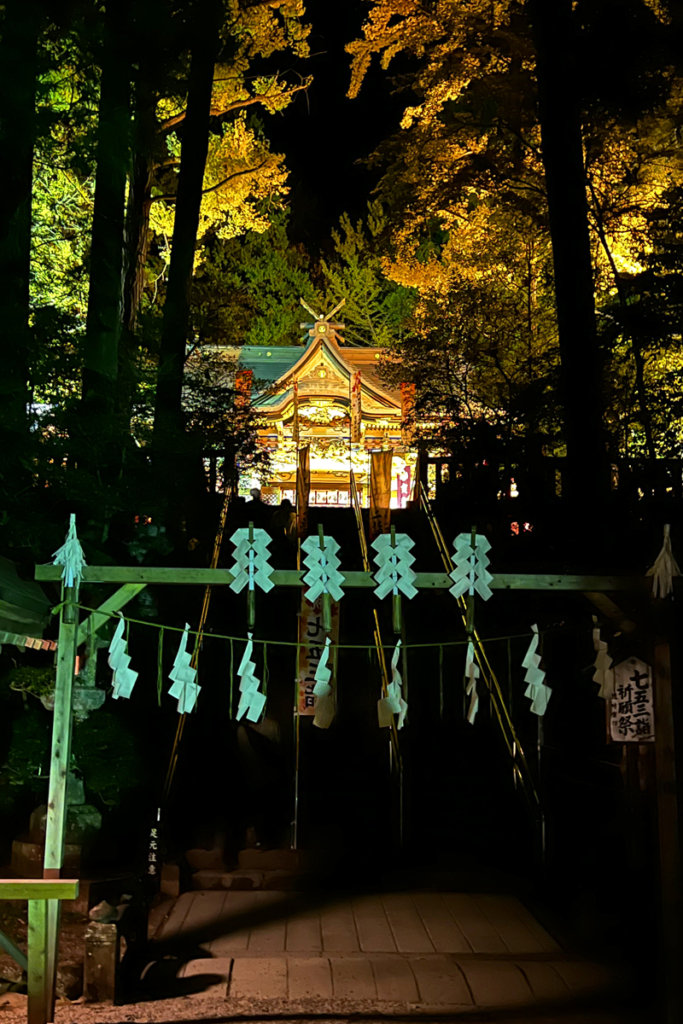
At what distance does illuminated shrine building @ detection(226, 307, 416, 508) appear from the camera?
86.2ft

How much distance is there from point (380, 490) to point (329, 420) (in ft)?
36.3

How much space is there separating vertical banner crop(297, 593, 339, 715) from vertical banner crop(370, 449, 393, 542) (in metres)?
3.92

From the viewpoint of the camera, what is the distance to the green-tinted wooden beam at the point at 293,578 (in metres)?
6.36

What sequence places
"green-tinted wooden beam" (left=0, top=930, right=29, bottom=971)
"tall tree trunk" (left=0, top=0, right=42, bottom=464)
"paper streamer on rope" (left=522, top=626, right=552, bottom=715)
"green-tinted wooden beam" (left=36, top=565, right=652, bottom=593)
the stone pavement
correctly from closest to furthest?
1. "green-tinted wooden beam" (left=0, top=930, right=29, bottom=971)
2. "green-tinted wooden beam" (left=36, top=565, right=652, bottom=593)
3. the stone pavement
4. "paper streamer on rope" (left=522, top=626, right=552, bottom=715)
5. "tall tree trunk" (left=0, top=0, right=42, bottom=464)

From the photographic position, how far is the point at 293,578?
6.56 m

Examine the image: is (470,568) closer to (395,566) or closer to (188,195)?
(395,566)

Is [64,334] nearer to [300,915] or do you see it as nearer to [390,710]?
[390,710]

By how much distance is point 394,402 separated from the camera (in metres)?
26.3

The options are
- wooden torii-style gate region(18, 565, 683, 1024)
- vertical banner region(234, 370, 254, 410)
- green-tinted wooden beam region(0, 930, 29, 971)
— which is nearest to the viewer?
green-tinted wooden beam region(0, 930, 29, 971)

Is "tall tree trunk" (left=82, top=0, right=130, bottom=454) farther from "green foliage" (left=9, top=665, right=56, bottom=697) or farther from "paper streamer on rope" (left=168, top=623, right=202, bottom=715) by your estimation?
"paper streamer on rope" (left=168, top=623, right=202, bottom=715)

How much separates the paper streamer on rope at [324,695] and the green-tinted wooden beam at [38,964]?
85.3 inches

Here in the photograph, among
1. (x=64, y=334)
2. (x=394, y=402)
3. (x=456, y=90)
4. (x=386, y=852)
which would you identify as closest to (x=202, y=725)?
(x=386, y=852)

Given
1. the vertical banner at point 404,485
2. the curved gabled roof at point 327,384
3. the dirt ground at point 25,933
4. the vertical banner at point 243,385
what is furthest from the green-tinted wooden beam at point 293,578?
the vertical banner at point 404,485

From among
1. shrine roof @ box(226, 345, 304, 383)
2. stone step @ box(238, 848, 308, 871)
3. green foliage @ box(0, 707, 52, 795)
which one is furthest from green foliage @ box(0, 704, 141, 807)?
shrine roof @ box(226, 345, 304, 383)
